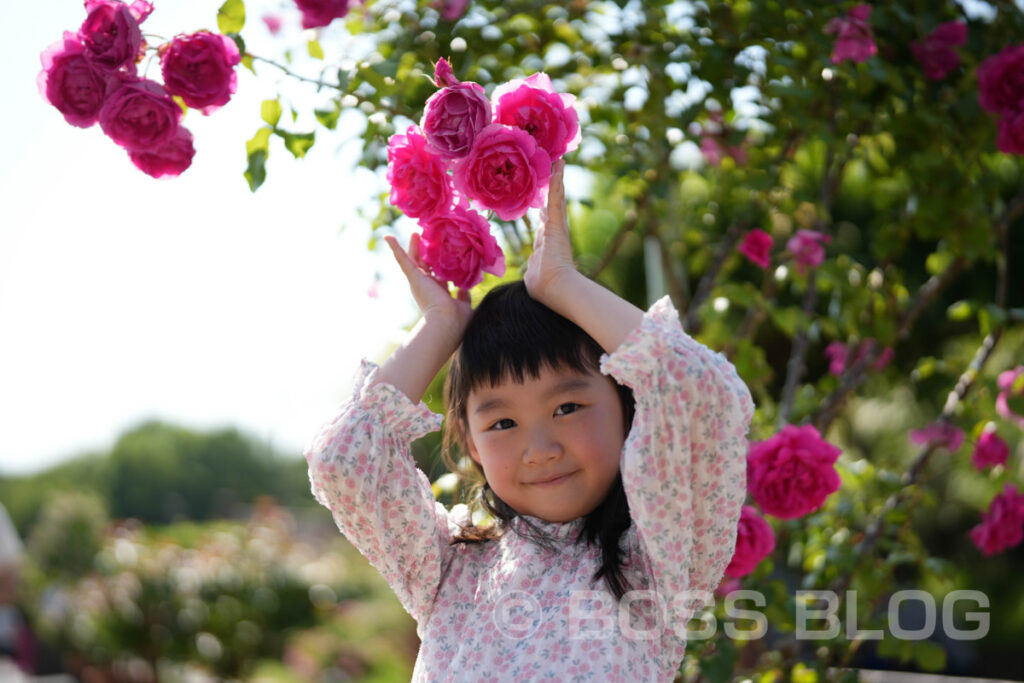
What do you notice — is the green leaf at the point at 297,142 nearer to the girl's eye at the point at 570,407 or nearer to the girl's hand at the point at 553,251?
the girl's hand at the point at 553,251

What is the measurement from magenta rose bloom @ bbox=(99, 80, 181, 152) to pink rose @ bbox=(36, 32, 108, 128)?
0.03m

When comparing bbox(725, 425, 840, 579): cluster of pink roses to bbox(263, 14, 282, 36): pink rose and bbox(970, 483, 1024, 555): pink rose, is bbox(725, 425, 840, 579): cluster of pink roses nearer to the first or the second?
bbox(970, 483, 1024, 555): pink rose

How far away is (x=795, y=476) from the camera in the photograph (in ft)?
6.19

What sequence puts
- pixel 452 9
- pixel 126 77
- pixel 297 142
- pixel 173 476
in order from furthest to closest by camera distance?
pixel 173 476 < pixel 452 9 < pixel 297 142 < pixel 126 77

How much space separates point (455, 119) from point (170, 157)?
1.99ft

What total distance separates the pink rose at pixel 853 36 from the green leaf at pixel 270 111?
1.15 m

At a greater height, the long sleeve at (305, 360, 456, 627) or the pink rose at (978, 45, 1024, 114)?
the pink rose at (978, 45, 1024, 114)

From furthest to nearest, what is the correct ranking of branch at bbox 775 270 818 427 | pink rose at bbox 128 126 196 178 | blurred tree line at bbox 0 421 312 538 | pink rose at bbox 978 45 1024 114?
blurred tree line at bbox 0 421 312 538 < branch at bbox 775 270 818 427 < pink rose at bbox 978 45 1024 114 < pink rose at bbox 128 126 196 178

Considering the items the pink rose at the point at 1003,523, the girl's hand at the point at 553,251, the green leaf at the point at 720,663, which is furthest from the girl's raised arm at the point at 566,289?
the pink rose at the point at 1003,523

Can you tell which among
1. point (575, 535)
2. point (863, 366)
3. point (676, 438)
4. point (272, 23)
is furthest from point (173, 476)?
point (676, 438)

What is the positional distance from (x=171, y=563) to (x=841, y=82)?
724 centimetres

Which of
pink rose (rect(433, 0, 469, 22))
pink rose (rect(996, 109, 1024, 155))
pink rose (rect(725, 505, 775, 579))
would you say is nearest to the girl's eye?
pink rose (rect(725, 505, 775, 579))

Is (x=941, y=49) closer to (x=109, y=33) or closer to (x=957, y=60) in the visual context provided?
(x=957, y=60)

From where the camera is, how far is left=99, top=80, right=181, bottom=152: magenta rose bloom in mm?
1614
